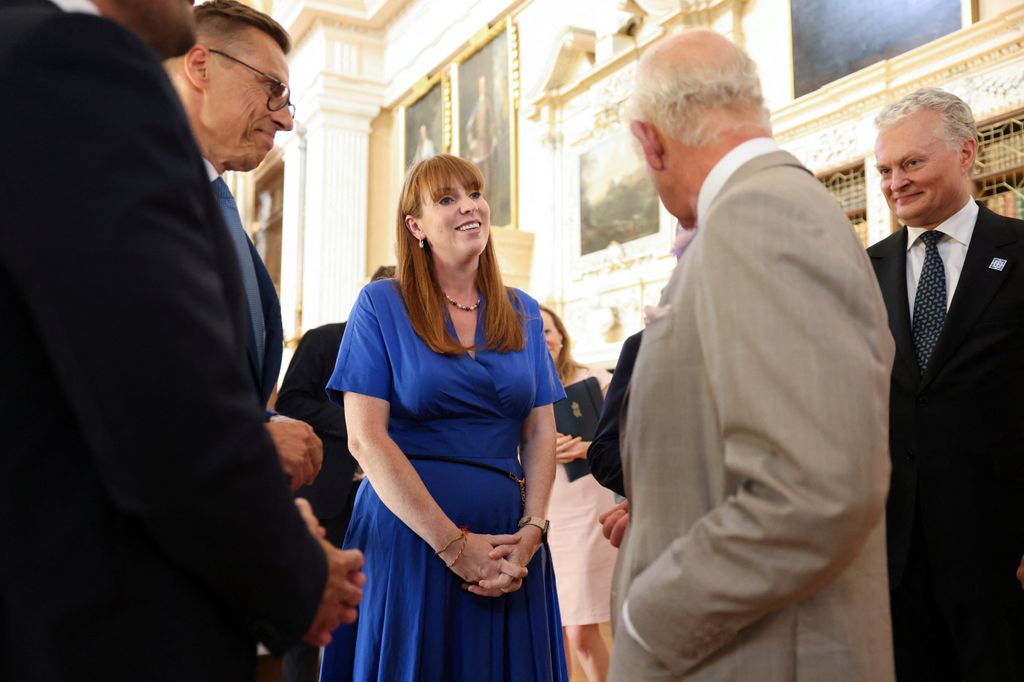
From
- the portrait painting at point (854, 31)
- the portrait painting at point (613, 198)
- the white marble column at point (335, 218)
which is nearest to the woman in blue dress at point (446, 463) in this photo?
the portrait painting at point (854, 31)

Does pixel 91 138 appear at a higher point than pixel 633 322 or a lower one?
lower

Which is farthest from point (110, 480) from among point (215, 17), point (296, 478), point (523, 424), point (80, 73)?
point (523, 424)

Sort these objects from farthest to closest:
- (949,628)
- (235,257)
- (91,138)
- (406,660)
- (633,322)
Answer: (633,322), (949,628), (406,660), (235,257), (91,138)

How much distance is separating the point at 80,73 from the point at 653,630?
110 cm

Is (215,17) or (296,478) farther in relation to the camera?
(215,17)

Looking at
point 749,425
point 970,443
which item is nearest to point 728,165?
point 749,425

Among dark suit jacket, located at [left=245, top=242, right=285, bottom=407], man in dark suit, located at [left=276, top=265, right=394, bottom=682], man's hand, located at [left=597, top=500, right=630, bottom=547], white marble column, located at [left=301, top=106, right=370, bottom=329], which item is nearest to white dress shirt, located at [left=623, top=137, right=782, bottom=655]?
man's hand, located at [left=597, top=500, right=630, bottom=547]

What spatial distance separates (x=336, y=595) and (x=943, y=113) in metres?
2.63

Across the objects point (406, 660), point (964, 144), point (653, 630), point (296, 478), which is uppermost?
point (964, 144)

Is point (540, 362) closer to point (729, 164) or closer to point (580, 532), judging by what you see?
point (729, 164)

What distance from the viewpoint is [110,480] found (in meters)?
0.99

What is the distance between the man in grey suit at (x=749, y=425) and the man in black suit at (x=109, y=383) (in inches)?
26.1

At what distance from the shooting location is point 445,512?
2480 mm

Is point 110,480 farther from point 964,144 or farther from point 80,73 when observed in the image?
point 964,144
